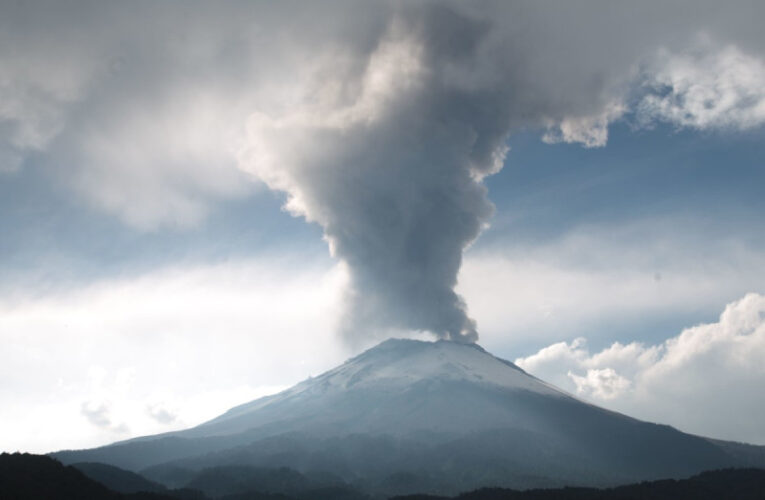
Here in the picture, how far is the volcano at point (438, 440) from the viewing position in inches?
4471

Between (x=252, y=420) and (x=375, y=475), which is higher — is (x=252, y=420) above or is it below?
above

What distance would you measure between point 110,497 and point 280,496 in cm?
2964

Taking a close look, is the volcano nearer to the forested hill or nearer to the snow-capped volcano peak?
the snow-capped volcano peak

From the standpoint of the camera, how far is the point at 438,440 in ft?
434

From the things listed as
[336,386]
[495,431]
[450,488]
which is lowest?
[450,488]

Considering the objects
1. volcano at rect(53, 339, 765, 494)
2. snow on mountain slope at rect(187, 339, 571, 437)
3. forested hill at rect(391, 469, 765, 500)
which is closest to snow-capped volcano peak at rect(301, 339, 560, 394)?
snow on mountain slope at rect(187, 339, 571, 437)

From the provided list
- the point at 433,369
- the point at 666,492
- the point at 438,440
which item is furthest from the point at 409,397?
the point at 666,492

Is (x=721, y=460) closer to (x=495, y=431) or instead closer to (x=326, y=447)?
(x=495, y=431)

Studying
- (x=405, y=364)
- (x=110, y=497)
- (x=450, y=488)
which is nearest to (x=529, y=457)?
(x=450, y=488)

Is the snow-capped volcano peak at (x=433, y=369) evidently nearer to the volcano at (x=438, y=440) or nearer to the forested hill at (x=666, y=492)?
the volcano at (x=438, y=440)

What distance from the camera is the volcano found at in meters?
114

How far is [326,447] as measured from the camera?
129 metres

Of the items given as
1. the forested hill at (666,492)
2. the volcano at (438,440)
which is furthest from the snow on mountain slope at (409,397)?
the forested hill at (666,492)

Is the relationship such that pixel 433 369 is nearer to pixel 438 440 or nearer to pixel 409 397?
pixel 409 397
